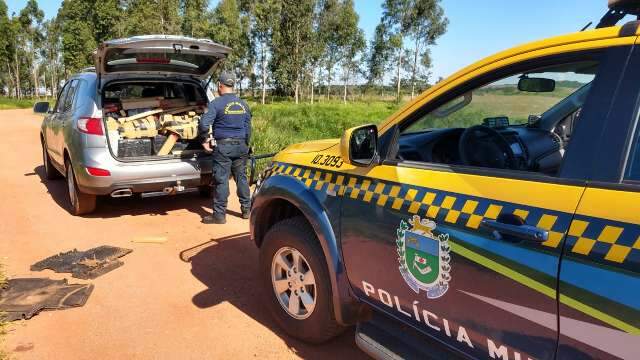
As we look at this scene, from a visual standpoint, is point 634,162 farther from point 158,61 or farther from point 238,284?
point 158,61

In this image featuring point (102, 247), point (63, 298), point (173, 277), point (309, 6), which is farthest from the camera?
point (309, 6)

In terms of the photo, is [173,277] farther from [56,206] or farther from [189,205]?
[56,206]

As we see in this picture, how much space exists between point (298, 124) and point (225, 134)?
40.0 feet

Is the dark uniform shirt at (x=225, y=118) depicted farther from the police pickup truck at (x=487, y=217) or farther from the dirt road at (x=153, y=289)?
the police pickup truck at (x=487, y=217)

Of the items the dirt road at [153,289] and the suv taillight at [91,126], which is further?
the suv taillight at [91,126]

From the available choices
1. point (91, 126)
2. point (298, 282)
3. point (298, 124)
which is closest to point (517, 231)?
point (298, 282)

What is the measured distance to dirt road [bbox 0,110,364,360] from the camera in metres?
3.10

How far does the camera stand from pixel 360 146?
2.51m

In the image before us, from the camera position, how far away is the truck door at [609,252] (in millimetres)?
1440

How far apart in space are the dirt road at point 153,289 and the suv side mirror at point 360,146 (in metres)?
1.37

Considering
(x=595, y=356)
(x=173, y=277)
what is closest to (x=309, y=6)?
(x=173, y=277)

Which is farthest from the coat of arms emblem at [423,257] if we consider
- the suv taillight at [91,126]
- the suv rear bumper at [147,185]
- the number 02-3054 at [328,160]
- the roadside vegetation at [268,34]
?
the roadside vegetation at [268,34]

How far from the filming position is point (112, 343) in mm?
3146

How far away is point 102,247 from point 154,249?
0.54 metres
